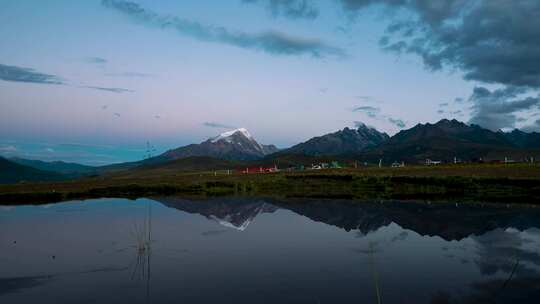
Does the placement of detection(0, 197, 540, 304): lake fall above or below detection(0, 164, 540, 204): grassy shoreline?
below

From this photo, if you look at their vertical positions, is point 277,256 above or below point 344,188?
below

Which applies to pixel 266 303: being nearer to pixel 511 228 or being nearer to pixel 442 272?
pixel 442 272

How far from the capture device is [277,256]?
87.6ft

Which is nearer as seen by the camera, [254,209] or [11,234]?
[11,234]

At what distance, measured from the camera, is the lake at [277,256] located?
19234mm

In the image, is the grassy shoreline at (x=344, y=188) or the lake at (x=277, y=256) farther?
the grassy shoreline at (x=344, y=188)

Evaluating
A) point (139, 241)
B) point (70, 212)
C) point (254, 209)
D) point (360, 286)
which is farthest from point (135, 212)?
point (360, 286)

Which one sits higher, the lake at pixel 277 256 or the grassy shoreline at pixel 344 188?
the grassy shoreline at pixel 344 188

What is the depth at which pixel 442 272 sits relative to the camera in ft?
73.2

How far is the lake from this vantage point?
19234 millimetres

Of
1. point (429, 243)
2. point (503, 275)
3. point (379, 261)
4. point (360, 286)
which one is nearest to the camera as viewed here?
point (360, 286)

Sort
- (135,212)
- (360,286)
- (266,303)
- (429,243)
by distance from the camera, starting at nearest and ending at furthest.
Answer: (266,303) → (360,286) → (429,243) → (135,212)

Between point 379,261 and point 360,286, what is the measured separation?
5274mm

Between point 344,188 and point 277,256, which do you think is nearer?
point 277,256
